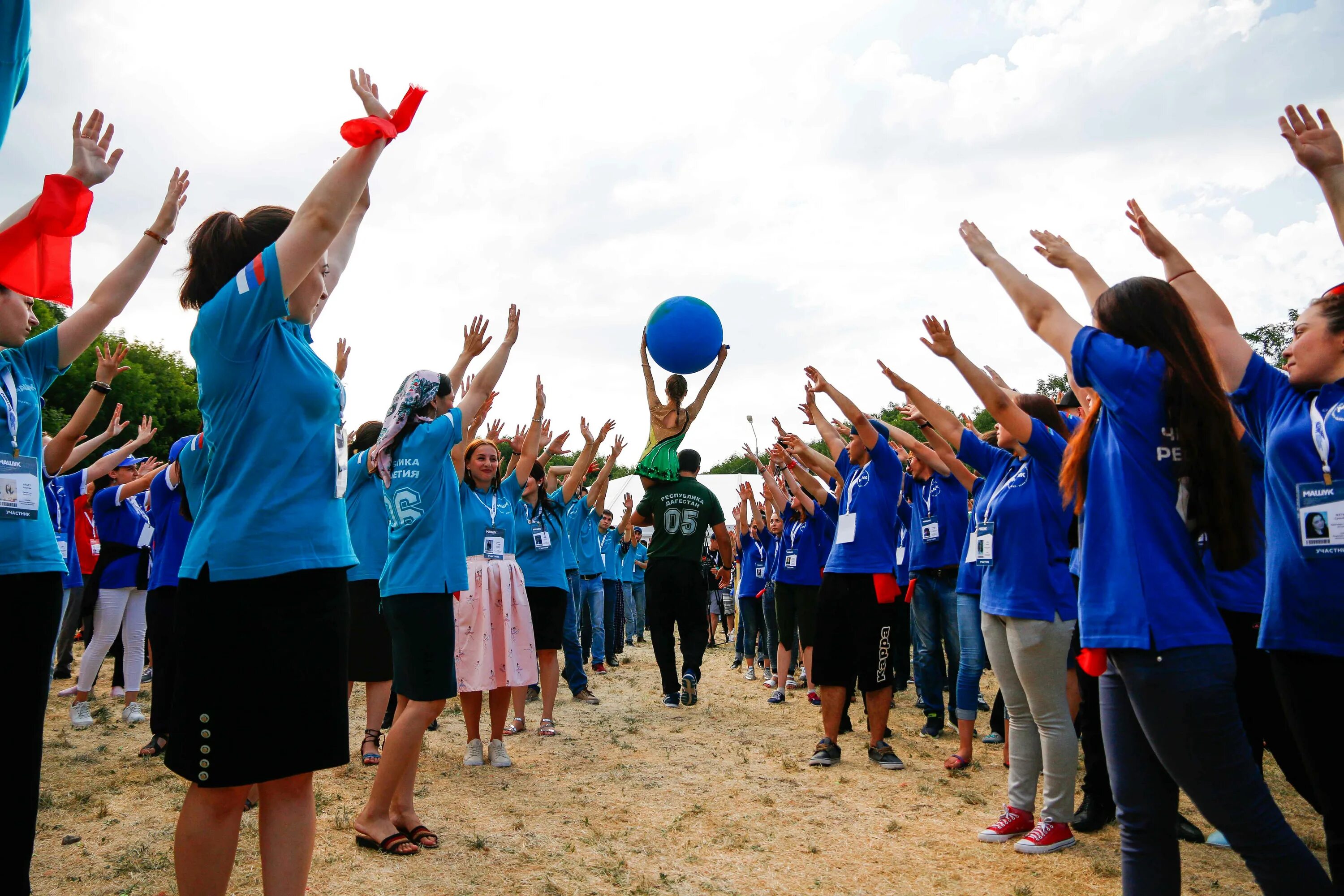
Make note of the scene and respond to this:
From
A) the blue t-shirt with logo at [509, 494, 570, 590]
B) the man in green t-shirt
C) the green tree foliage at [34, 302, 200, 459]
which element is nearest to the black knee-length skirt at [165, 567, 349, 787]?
the blue t-shirt with logo at [509, 494, 570, 590]

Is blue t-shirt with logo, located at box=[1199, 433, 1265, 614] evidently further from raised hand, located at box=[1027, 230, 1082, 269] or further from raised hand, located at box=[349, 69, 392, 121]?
raised hand, located at box=[349, 69, 392, 121]

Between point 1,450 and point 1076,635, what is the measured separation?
5.74m

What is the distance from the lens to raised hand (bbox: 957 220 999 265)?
3.23 metres

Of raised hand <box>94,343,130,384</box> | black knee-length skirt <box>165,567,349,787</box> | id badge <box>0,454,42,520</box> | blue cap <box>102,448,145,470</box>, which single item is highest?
raised hand <box>94,343,130,384</box>

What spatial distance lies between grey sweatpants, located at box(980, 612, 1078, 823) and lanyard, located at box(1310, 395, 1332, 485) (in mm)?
1941

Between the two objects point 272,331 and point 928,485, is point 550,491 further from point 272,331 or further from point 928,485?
point 272,331

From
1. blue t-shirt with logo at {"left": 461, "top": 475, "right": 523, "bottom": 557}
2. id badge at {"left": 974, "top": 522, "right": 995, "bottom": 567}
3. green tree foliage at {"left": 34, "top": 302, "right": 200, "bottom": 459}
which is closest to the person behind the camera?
id badge at {"left": 974, "top": 522, "right": 995, "bottom": 567}

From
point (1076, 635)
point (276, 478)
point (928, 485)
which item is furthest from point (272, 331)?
point (928, 485)

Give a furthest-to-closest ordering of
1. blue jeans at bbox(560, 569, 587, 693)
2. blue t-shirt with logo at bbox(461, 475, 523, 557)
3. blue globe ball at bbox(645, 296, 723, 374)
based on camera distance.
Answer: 1. blue jeans at bbox(560, 569, 587, 693)
2. blue globe ball at bbox(645, 296, 723, 374)
3. blue t-shirt with logo at bbox(461, 475, 523, 557)

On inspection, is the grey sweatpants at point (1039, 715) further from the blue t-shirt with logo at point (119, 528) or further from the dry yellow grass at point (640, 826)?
the blue t-shirt with logo at point (119, 528)

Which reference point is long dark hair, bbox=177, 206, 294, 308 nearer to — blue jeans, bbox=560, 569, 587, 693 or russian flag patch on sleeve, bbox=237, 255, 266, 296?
russian flag patch on sleeve, bbox=237, 255, 266, 296

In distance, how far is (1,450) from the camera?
2803 mm

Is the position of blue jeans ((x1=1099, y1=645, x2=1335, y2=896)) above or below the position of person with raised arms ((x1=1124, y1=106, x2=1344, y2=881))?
below

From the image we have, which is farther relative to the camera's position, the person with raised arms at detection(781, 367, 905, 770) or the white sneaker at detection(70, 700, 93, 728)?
the white sneaker at detection(70, 700, 93, 728)
